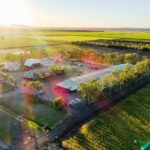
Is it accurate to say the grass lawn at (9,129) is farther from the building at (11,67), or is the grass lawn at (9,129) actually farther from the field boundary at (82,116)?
the building at (11,67)

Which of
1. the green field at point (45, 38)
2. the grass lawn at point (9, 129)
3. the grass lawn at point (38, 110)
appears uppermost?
the green field at point (45, 38)

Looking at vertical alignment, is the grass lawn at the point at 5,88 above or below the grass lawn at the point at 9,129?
above

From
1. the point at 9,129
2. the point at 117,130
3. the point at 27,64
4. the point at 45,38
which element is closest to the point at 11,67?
the point at 27,64

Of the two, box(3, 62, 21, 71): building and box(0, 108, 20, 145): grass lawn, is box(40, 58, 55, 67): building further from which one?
box(0, 108, 20, 145): grass lawn

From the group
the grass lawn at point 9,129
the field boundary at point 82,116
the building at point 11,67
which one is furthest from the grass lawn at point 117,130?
the building at point 11,67

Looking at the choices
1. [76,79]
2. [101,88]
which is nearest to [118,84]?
[101,88]

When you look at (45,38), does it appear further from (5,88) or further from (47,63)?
(5,88)
